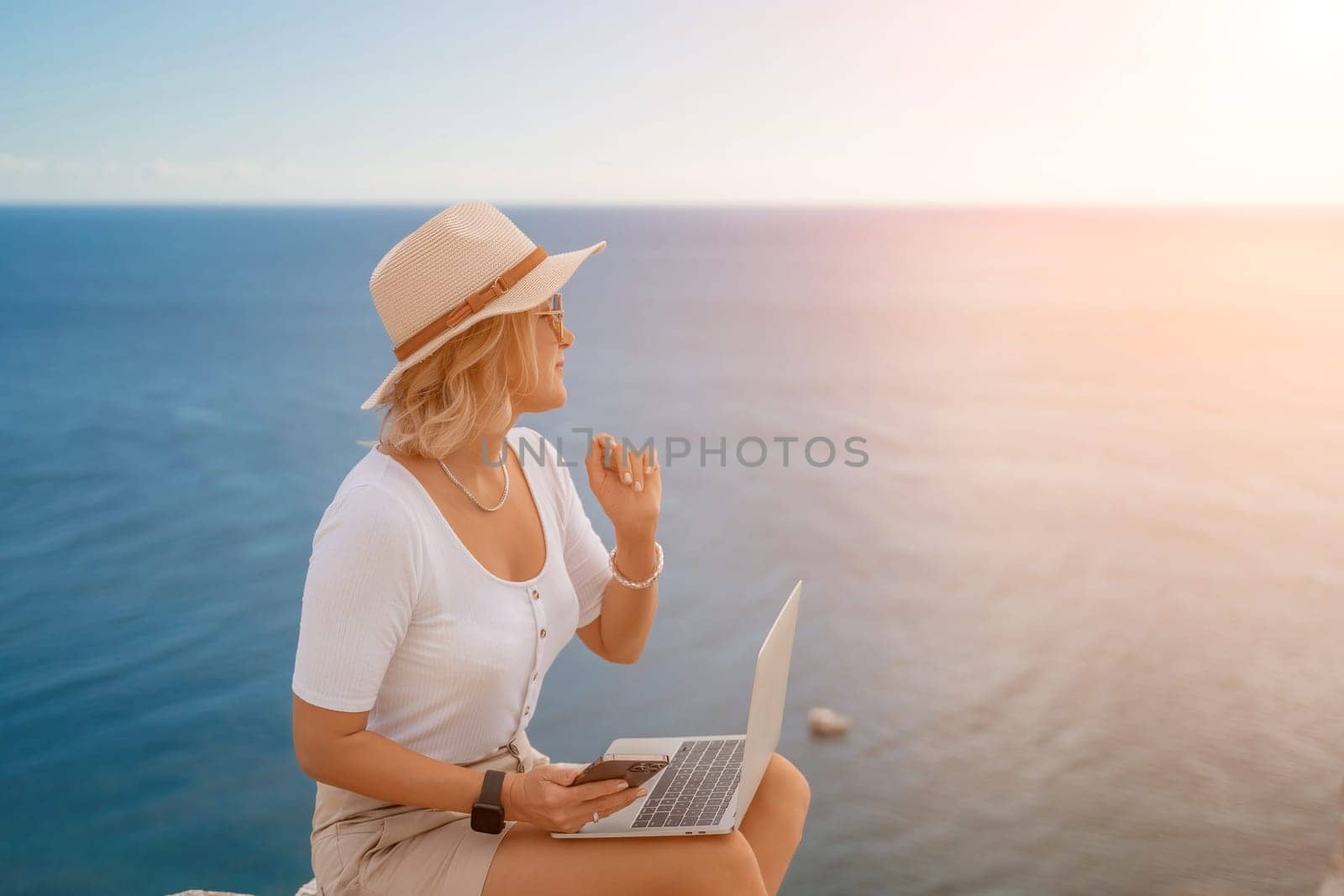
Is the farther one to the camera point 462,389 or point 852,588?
point 852,588

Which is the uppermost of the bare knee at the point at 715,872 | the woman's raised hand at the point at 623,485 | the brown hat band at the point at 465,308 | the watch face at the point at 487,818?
the brown hat band at the point at 465,308

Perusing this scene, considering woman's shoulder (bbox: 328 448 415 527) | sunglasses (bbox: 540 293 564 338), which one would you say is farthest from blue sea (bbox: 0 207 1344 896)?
woman's shoulder (bbox: 328 448 415 527)

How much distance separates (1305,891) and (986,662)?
1777 millimetres

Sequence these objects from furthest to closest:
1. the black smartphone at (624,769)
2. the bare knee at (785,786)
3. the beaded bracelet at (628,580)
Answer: the beaded bracelet at (628,580) < the bare knee at (785,786) < the black smartphone at (624,769)

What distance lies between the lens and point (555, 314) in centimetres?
146

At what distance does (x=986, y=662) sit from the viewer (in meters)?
4.65

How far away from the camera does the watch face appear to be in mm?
1195

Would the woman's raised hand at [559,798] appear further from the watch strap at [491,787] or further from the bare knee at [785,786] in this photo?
the bare knee at [785,786]

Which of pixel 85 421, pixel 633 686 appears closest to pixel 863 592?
pixel 633 686

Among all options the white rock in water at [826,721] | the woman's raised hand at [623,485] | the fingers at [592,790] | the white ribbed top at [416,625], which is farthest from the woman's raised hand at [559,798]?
the white rock in water at [826,721]

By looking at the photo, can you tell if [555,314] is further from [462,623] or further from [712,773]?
[712,773]

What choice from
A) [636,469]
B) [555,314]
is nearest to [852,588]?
[636,469]

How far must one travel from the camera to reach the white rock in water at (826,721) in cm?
426

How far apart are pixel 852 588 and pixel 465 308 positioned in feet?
15.0
